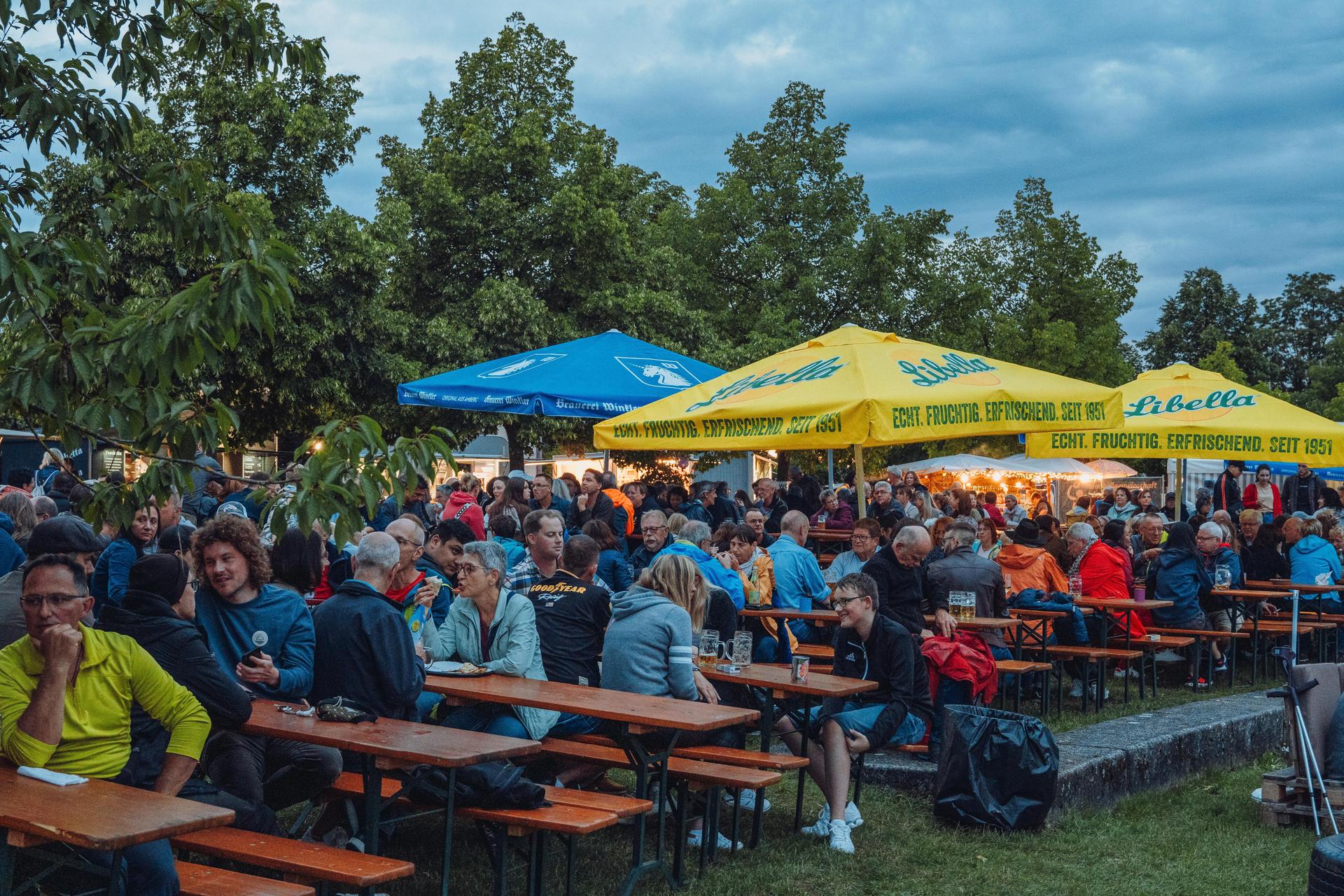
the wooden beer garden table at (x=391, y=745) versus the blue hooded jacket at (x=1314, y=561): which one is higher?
the blue hooded jacket at (x=1314, y=561)

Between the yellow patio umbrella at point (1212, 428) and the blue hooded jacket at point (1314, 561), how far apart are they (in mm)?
811

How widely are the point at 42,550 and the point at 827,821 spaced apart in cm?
395

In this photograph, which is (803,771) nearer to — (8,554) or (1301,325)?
(8,554)

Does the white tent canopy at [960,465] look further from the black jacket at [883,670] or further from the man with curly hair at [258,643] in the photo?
the man with curly hair at [258,643]

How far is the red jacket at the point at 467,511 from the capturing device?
11.8 meters

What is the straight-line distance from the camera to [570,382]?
10797 millimetres

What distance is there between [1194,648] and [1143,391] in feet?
9.08

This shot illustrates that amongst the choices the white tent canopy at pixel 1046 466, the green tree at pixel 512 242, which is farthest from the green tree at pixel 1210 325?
the green tree at pixel 512 242

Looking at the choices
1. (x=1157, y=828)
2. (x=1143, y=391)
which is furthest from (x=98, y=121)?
(x=1143, y=391)

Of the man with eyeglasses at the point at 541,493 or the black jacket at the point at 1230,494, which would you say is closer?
the man with eyeglasses at the point at 541,493

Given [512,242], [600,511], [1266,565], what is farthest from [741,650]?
[512,242]

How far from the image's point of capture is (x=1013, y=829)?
6648 millimetres

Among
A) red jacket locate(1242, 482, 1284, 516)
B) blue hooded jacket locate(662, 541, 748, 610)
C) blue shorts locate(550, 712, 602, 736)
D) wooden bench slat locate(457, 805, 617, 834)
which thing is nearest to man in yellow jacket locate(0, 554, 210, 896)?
wooden bench slat locate(457, 805, 617, 834)

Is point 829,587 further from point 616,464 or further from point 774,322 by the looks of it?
point 774,322
